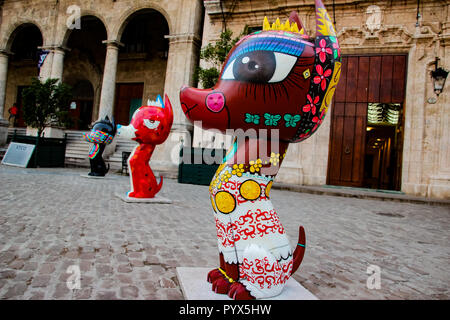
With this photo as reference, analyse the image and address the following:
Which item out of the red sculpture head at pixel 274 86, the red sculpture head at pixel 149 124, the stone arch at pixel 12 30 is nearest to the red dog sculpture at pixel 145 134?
the red sculpture head at pixel 149 124

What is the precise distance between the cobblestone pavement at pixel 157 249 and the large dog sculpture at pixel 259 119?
622mm

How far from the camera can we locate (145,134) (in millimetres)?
5707

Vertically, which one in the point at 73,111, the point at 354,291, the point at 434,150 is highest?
the point at 73,111

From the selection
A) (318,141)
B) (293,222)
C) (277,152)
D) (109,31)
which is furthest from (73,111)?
(277,152)

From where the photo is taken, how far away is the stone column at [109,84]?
47.8 ft

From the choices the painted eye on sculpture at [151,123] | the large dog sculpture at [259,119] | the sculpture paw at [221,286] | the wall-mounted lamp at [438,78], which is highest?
the wall-mounted lamp at [438,78]

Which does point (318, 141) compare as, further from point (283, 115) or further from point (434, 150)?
point (283, 115)

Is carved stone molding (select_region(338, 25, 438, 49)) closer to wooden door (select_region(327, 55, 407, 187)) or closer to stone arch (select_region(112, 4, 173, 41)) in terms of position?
wooden door (select_region(327, 55, 407, 187))

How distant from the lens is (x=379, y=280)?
103 inches

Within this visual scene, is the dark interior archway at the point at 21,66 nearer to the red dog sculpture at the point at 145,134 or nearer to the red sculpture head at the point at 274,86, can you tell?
the red dog sculpture at the point at 145,134

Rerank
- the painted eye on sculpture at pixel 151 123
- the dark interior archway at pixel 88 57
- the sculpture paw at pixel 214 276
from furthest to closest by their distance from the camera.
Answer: the dark interior archway at pixel 88 57
the painted eye on sculpture at pixel 151 123
the sculpture paw at pixel 214 276

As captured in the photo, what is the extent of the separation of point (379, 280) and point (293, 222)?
2.42 metres

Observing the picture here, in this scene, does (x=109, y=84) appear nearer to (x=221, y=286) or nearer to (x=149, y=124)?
(x=149, y=124)

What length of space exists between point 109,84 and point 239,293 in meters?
15.0
